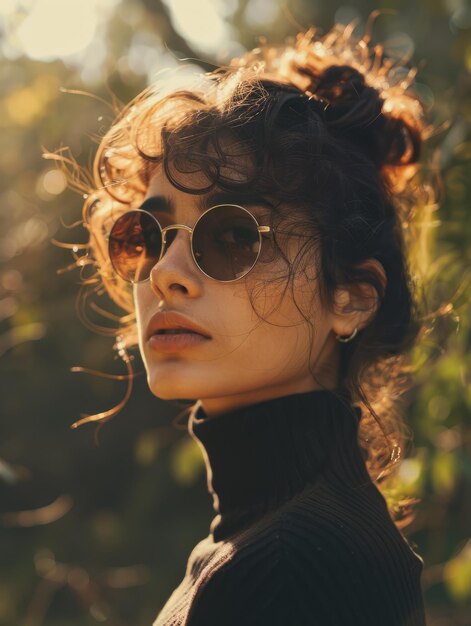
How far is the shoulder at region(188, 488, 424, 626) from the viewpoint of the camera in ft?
3.57

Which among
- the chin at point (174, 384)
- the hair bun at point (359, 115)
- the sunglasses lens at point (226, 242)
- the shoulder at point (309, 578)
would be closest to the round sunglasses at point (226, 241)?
the sunglasses lens at point (226, 242)

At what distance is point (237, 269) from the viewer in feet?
4.56

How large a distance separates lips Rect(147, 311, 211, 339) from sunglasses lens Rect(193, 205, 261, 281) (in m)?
0.08

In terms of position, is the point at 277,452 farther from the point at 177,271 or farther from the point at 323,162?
the point at 323,162

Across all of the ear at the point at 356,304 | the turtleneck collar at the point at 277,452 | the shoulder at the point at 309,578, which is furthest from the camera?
the ear at the point at 356,304

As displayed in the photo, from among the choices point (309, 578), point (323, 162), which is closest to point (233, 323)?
point (323, 162)

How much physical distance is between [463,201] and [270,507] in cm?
96

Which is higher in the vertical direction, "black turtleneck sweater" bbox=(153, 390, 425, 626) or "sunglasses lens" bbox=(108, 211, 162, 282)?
"sunglasses lens" bbox=(108, 211, 162, 282)

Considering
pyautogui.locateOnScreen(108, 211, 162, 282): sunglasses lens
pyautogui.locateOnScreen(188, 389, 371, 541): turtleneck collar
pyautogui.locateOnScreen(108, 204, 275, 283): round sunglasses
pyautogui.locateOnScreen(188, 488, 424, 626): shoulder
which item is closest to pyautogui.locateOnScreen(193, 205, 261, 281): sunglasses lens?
pyautogui.locateOnScreen(108, 204, 275, 283): round sunglasses

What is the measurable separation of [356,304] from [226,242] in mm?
266

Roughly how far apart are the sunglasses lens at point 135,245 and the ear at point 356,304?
32 cm

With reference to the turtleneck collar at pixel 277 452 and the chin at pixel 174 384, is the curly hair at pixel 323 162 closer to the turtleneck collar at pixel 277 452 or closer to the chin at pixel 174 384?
the turtleneck collar at pixel 277 452

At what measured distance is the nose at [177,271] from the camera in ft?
4.62

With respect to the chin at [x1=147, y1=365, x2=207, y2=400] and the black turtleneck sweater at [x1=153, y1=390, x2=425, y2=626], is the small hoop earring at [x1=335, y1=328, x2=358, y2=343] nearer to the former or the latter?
the black turtleneck sweater at [x1=153, y1=390, x2=425, y2=626]
